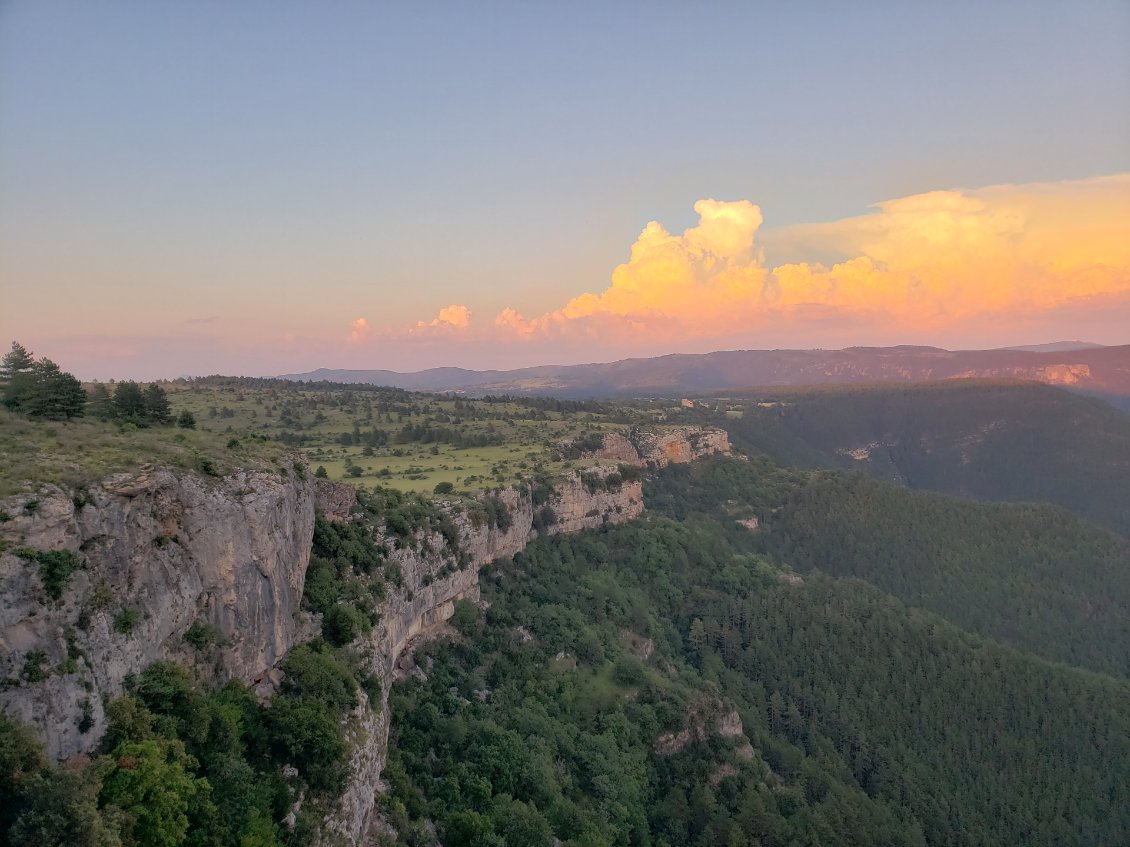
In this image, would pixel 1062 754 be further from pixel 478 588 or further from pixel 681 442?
pixel 681 442

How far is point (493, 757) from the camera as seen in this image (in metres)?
35.5

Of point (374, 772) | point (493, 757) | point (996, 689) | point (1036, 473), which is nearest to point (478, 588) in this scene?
point (493, 757)

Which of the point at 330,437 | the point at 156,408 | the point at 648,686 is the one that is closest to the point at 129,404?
the point at 156,408

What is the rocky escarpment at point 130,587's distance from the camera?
50.8 ft

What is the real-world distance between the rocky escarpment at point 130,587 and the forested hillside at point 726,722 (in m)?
11.9

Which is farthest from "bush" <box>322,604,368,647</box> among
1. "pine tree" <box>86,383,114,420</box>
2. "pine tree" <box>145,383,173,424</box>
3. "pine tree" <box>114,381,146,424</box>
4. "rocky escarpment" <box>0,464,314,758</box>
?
"pine tree" <box>86,383,114,420</box>

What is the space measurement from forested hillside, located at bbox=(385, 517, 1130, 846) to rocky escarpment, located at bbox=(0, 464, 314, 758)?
11.9 meters

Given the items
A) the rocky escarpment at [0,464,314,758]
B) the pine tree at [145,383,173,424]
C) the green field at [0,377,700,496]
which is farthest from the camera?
the pine tree at [145,383,173,424]

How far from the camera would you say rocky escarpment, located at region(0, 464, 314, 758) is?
50.8 ft

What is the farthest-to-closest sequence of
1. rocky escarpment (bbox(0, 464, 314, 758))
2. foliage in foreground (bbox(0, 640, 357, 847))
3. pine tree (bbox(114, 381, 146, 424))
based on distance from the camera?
pine tree (bbox(114, 381, 146, 424)) → rocky escarpment (bbox(0, 464, 314, 758)) → foliage in foreground (bbox(0, 640, 357, 847))

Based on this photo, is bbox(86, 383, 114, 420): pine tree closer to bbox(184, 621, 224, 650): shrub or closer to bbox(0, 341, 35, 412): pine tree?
bbox(0, 341, 35, 412): pine tree

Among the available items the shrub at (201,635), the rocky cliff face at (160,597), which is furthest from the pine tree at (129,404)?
the shrub at (201,635)

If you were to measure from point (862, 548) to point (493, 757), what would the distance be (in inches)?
3174

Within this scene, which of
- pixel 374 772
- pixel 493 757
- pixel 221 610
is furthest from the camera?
pixel 493 757
